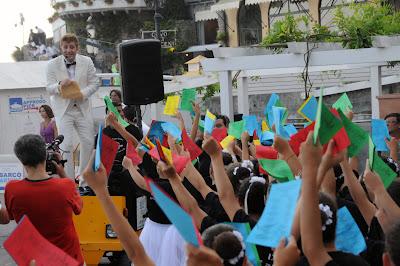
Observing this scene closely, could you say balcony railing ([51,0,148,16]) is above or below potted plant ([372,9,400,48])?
above

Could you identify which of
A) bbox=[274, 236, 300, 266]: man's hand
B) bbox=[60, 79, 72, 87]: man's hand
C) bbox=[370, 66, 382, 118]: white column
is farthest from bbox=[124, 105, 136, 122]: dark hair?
bbox=[274, 236, 300, 266]: man's hand

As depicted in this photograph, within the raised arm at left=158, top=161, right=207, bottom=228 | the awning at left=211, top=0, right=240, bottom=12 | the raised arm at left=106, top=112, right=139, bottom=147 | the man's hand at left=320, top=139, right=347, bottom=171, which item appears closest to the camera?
the man's hand at left=320, top=139, right=347, bottom=171

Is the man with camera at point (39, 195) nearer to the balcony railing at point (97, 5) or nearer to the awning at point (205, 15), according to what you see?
the awning at point (205, 15)

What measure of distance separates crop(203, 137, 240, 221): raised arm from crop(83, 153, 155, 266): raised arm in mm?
874

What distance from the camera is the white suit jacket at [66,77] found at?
30.9 feet

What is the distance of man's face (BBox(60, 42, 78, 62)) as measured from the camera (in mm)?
9258

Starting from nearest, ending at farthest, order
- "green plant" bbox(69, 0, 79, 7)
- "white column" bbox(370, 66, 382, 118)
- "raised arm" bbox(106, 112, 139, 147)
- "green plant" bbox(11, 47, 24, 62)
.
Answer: "raised arm" bbox(106, 112, 139, 147) → "white column" bbox(370, 66, 382, 118) → "green plant" bbox(69, 0, 79, 7) → "green plant" bbox(11, 47, 24, 62)

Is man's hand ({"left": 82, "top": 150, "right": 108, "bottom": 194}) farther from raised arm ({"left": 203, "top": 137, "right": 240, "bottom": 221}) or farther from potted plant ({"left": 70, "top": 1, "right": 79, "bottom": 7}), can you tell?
potted plant ({"left": 70, "top": 1, "right": 79, "bottom": 7})

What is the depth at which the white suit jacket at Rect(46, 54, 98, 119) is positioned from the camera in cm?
941

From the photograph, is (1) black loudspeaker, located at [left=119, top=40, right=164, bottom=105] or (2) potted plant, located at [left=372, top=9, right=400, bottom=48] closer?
(1) black loudspeaker, located at [left=119, top=40, right=164, bottom=105]

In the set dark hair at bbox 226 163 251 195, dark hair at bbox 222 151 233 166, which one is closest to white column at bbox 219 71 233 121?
dark hair at bbox 222 151 233 166

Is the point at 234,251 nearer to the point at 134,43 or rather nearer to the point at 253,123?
the point at 253,123

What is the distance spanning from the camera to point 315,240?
3.50m

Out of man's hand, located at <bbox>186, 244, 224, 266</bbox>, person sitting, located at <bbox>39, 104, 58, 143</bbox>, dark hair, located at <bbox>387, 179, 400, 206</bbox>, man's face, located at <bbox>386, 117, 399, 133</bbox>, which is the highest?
man's hand, located at <bbox>186, 244, 224, 266</bbox>
